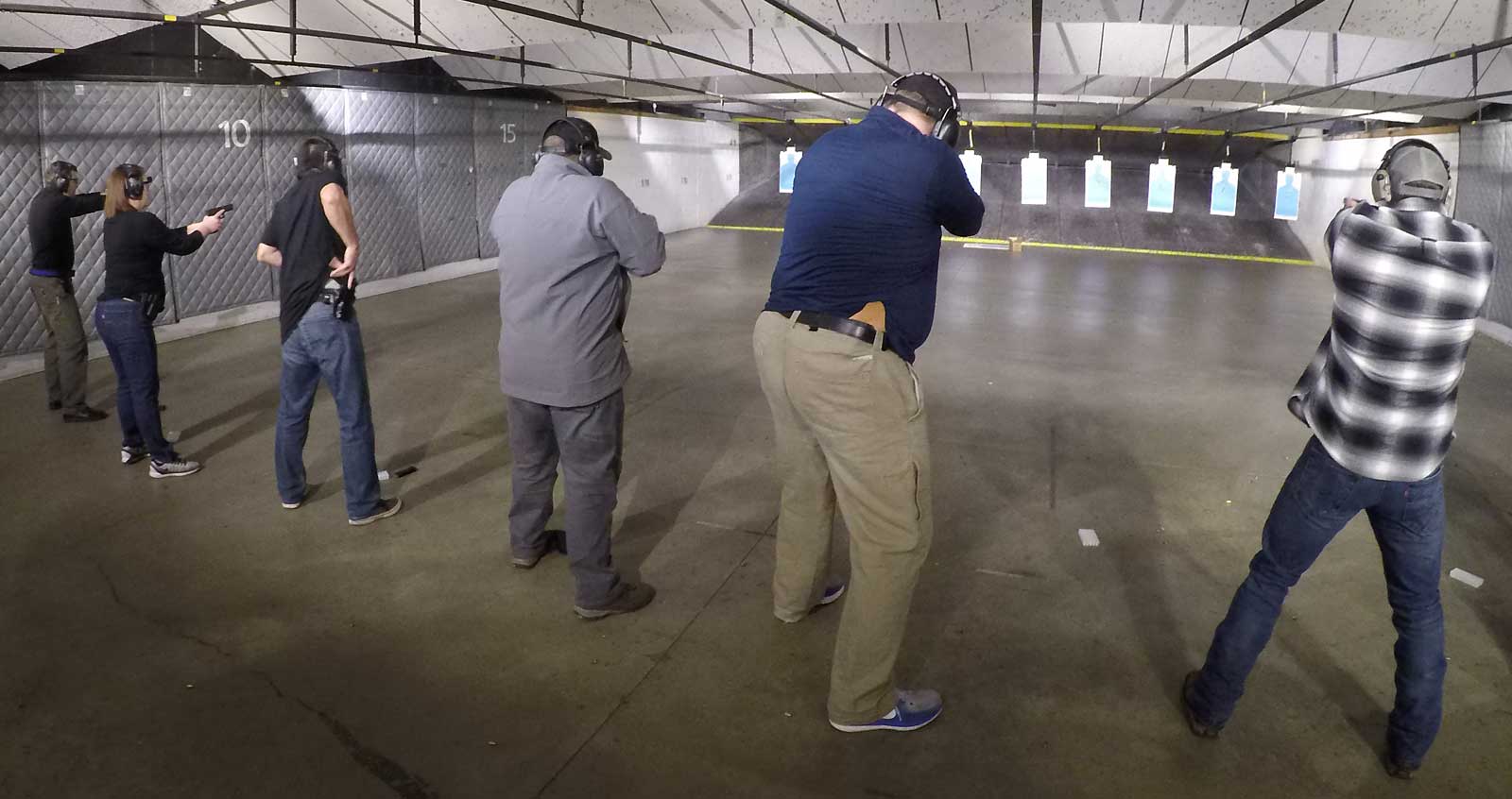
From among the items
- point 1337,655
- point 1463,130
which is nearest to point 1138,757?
point 1337,655

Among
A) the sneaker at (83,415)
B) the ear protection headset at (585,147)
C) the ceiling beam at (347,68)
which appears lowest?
the sneaker at (83,415)

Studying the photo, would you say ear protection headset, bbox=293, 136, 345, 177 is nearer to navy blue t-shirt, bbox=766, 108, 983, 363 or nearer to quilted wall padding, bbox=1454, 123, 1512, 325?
navy blue t-shirt, bbox=766, 108, 983, 363

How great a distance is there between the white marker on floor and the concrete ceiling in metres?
3.57

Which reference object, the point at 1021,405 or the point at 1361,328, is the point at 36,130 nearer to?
the point at 1021,405

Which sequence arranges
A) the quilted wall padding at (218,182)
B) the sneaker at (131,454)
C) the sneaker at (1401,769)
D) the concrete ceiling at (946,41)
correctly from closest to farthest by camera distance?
the sneaker at (1401,769) → the sneaker at (131,454) → the concrete ceiling at (946,41) → the quilted wall padding at (218,182)

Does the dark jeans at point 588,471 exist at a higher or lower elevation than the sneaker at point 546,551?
higher

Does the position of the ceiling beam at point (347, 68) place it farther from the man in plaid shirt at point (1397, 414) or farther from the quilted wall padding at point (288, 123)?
the man in plaid shirt at point (1397, 414)

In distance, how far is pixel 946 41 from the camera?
7.56m

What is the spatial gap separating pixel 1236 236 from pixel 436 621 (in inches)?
579

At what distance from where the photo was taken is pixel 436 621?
2.70 metres

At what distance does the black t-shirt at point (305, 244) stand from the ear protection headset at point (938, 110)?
207cm

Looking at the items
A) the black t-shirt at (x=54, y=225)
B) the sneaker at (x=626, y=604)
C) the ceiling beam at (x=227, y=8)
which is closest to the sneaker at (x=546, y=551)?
the sneaker at (x=626, y=604)

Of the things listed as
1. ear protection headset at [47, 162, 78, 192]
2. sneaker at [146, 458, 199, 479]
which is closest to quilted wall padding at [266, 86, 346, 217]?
ear protection headset at [47, 162, 78, 192]

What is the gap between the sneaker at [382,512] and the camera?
339 cm
